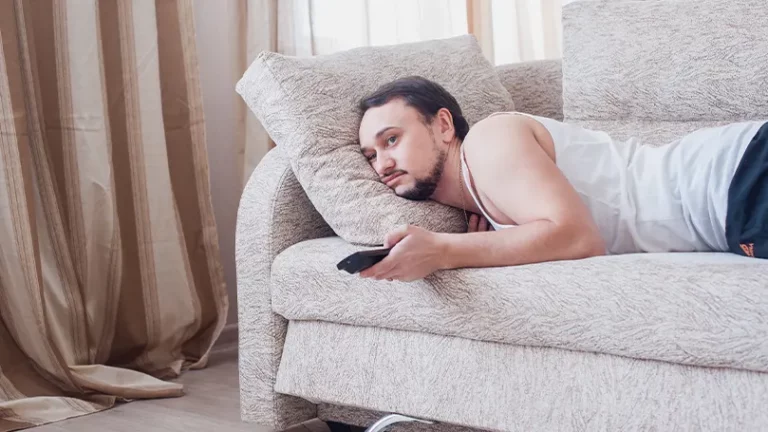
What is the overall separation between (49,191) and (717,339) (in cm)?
169

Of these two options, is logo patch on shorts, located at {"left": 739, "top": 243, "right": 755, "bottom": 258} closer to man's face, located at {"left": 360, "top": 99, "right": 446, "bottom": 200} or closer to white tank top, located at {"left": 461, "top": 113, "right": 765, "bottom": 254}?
white tank top, located at {"left": 461, "top": 113, "right": 765, "bottom": 254}

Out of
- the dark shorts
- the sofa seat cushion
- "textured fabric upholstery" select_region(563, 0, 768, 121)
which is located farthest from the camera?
"textured fabric upholstery" select_region(563, 0, 768, 121)

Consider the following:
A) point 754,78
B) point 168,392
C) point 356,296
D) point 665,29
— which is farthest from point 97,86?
point 754,78

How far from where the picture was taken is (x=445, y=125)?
1.75 metres

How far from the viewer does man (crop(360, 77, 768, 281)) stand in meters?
1.43

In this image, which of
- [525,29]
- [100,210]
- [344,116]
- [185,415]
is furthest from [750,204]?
[525,29]

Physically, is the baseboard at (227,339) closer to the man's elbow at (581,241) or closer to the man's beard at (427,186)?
the man's beard at (427,186)

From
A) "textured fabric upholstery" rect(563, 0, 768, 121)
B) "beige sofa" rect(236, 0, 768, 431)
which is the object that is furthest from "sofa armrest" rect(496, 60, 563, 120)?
"textured fabric upholstery" rect(563, 0, 768, 121)

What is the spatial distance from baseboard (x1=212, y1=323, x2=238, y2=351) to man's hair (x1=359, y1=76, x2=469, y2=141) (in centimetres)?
126

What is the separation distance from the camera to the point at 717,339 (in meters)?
1.18

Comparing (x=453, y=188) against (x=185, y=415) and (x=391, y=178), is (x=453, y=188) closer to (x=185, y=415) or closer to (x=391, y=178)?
(x=391, y=178)

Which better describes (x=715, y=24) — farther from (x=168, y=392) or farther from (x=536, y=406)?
(x=168, y=392)

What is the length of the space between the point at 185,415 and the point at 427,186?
85 cm

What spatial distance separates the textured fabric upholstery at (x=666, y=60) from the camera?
5.88 ft
